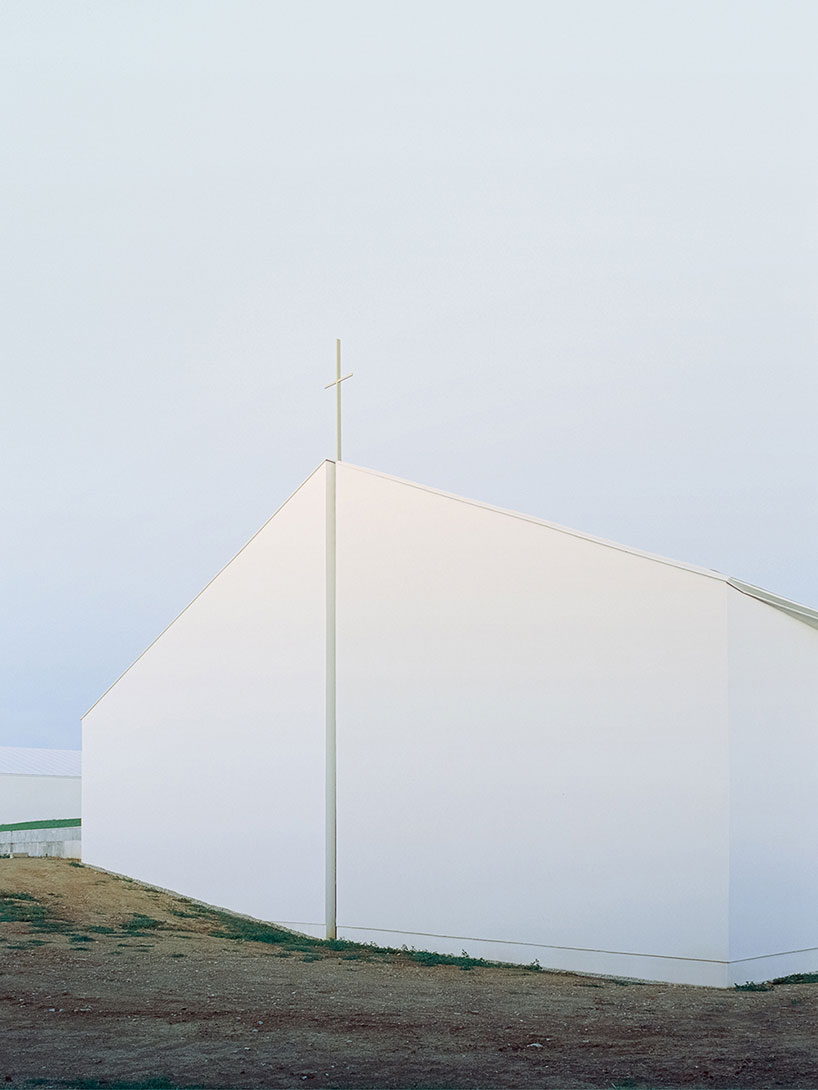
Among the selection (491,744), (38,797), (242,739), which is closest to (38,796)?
(38,797)

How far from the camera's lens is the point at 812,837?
1413 centimetres

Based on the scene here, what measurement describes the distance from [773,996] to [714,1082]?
4.49 metres

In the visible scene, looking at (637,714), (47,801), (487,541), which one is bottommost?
(47,801)

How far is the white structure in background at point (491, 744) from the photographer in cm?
1336

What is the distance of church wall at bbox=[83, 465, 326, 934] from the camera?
17.7 m

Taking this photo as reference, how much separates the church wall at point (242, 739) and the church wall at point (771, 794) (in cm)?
651

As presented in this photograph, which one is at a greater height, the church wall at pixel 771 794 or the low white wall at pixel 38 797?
the church wall at pixel 771 794

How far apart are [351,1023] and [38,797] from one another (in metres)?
34.7

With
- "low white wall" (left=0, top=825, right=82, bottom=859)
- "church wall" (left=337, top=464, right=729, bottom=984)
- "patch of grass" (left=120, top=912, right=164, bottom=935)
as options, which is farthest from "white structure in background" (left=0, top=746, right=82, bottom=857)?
"church wall" (left=337, top=464, right=729, bottom=984)

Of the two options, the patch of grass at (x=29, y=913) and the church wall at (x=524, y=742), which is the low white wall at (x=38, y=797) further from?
the church wall at (x=524, y=742)

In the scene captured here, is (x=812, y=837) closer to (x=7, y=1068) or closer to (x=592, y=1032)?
(x=592, y=1032)

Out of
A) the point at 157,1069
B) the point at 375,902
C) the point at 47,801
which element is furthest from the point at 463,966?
the point at 47,801

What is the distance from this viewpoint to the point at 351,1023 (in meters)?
10.1

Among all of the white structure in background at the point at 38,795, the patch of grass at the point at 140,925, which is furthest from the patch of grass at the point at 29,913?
the white structure in background at the point at 38,795
